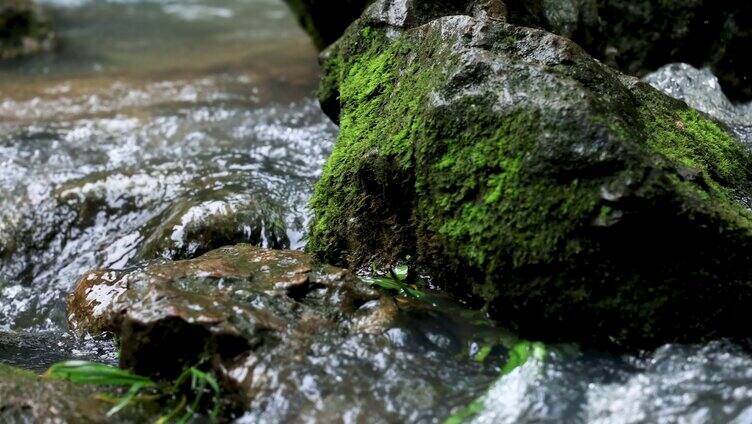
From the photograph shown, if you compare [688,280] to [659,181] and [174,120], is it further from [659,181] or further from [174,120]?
[174,120]

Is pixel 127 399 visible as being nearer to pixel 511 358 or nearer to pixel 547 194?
pixel 511 358

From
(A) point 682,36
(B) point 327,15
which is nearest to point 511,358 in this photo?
(A) point 682,36

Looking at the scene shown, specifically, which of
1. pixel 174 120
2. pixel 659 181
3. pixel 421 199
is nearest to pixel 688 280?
pixel 659 181

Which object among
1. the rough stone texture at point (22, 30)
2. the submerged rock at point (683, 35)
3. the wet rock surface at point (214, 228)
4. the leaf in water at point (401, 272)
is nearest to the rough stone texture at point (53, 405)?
the leaf in water at point (401, 272)

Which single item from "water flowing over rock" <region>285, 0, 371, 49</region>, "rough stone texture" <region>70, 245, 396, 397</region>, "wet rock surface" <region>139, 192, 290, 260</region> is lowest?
"wet rock surface" <region>139, 192, 290, 260</region>

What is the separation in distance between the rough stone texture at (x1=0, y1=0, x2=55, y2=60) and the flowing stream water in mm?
356

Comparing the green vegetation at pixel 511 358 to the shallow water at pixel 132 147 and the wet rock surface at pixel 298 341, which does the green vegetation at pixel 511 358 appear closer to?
the wet rock surface at pixel 298 341

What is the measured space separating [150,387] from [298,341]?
22.7 inches

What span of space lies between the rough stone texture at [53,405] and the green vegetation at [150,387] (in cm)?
3

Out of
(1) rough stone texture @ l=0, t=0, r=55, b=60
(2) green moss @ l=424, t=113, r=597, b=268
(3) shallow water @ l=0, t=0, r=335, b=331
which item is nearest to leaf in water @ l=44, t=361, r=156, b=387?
(2) green moss @ l=424, t=113, r=597, b=268

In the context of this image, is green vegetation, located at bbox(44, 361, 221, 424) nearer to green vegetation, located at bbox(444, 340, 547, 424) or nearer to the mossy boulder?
green vegetation, located at bbox(444, 340, 547, 424)

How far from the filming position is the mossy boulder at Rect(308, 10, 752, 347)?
2449 mm

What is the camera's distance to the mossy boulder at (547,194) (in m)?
2.45

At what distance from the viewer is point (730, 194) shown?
2.91 metres
